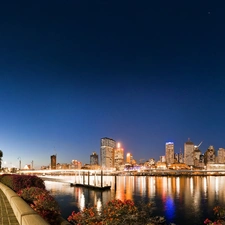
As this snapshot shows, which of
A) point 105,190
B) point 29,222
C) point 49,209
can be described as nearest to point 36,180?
point 49,209

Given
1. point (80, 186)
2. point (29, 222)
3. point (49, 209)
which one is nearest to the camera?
point (29, 222)

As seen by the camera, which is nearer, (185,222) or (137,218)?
(137,218)

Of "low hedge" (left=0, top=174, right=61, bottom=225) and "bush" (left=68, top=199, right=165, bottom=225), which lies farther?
"low hedge" (left=0, top=174, right=61, bottom=225)

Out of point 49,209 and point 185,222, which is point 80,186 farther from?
point 49,209

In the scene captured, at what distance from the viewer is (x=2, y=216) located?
41.0 feet

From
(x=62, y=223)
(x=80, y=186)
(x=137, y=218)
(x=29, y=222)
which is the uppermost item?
(x=29, y=222)

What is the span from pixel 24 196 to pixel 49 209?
5.55 m

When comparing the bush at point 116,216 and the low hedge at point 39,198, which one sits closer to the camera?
the bush at point 116,216

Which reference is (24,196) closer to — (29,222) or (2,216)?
(2,216)

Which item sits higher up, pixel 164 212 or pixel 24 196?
pixel 24 196

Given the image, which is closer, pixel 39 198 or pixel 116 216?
pixel 116 216

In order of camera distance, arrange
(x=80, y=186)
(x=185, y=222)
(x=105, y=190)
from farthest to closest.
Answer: (x=80, y=186)
(x=105, y=190)
(x=185, y=222)

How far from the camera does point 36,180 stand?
85.1 feet

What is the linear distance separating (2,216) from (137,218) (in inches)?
220
